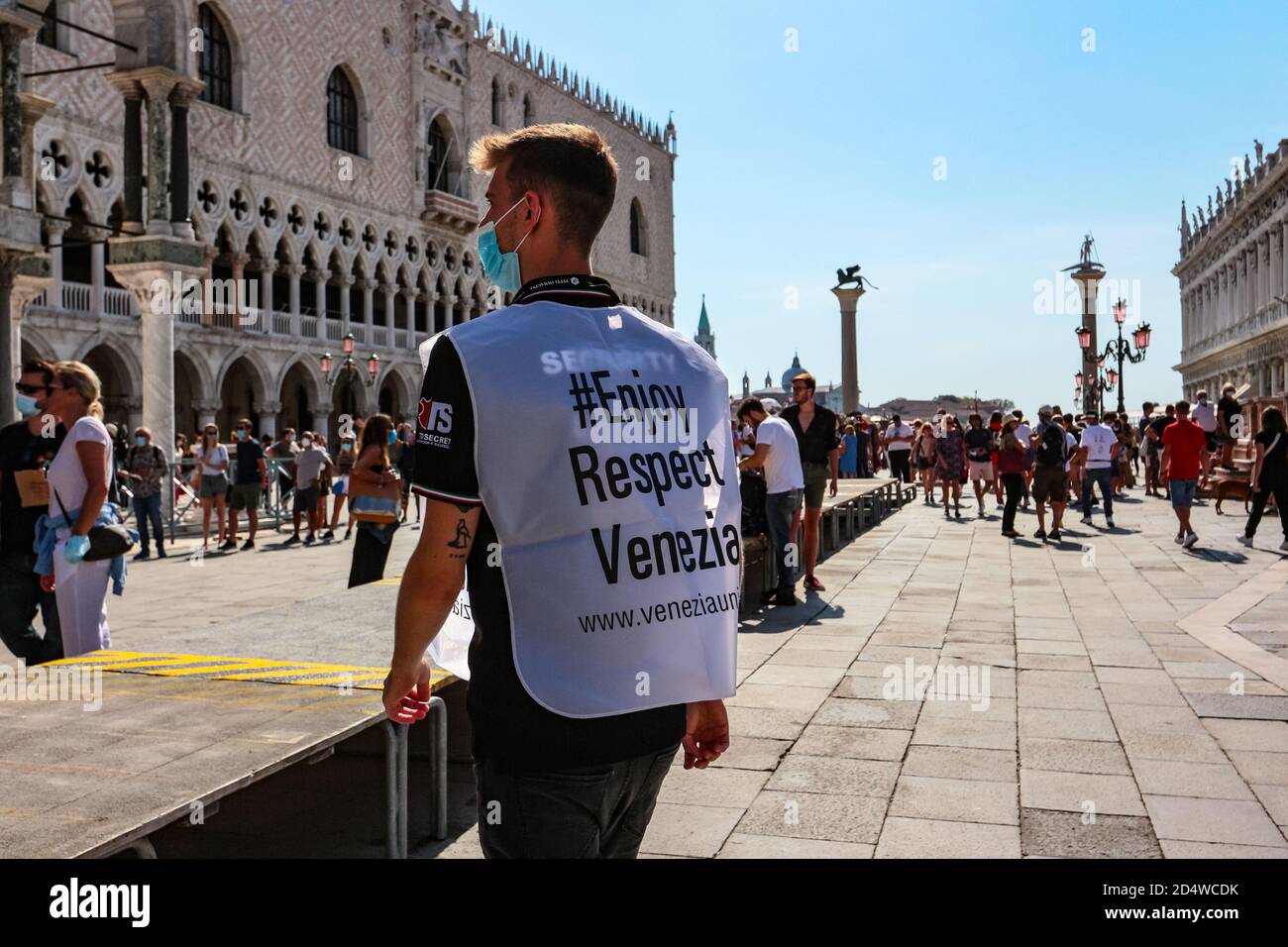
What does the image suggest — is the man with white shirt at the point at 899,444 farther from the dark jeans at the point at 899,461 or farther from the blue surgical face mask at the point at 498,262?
the blue surgical face mask at the point at 498,262

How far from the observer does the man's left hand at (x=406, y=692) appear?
5.76ft

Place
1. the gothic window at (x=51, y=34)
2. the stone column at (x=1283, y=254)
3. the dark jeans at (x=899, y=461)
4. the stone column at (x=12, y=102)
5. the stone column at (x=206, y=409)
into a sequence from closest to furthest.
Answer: the stone column at (x=12, y=102)
the dark jeans at (x=899, y=461)
the gothic window at (x=51, y=34)
the stone column at (x=206, y=409)
the stone column at (x=1283, y=254)

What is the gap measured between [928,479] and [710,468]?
18.3 meters

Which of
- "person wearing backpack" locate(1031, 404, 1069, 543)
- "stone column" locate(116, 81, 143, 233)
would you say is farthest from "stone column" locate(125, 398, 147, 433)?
"person wearing backpack" locate(1031, 404, 1069, 543)

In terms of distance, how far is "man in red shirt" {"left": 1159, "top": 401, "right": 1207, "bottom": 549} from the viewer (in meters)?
11.8

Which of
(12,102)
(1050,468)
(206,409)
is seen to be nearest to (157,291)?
(12,102)

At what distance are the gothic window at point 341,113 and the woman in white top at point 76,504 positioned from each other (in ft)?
111

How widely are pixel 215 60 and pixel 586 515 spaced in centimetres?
3361

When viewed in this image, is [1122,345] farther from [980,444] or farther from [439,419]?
[439,419]

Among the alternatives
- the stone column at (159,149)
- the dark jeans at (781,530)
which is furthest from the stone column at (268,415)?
the dark jeans at (781,530)

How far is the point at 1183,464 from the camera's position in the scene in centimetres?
1206

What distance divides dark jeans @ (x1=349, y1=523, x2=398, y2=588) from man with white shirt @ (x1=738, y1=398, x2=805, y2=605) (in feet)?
8.63

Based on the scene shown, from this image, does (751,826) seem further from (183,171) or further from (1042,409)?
(183,171)
